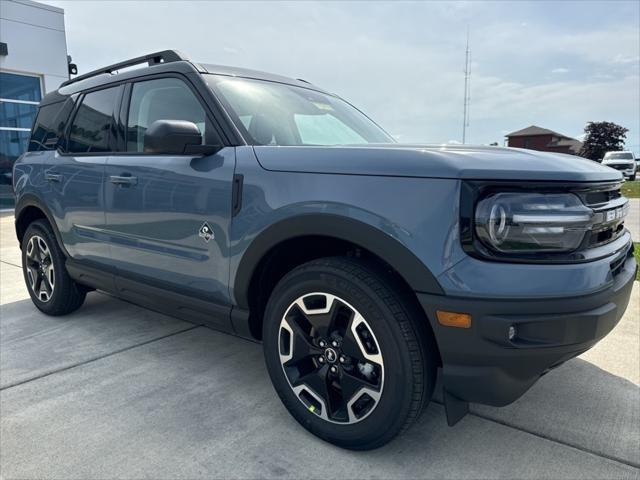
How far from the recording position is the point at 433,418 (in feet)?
8.21

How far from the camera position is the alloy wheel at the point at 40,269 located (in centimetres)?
404

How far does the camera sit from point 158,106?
3059mm

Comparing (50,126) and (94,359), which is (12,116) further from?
(94,359)

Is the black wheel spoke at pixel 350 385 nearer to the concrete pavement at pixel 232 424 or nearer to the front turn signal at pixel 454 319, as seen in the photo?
the concrete pavement at pixel 232 424

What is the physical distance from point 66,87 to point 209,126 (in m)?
2.11

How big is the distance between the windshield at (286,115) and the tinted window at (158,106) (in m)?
0.20

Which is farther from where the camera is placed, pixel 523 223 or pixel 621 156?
pixel 621 156

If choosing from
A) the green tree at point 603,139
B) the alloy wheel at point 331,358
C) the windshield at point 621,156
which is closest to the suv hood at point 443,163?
the alloy wheel at point 331,358

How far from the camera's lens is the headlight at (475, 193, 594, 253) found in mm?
1750

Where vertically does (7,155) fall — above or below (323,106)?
below

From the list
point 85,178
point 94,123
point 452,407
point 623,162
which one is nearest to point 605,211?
point 452,407

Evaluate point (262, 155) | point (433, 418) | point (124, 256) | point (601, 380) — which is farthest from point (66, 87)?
point (601, 380)

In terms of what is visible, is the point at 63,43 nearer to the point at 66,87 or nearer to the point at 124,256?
the point at 66,87

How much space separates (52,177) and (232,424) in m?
2.50
